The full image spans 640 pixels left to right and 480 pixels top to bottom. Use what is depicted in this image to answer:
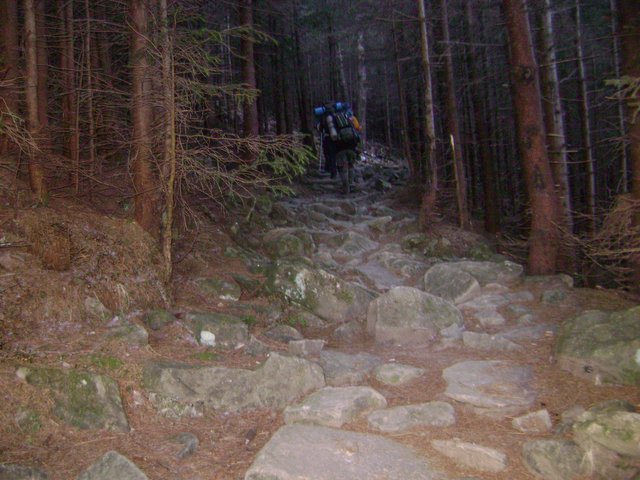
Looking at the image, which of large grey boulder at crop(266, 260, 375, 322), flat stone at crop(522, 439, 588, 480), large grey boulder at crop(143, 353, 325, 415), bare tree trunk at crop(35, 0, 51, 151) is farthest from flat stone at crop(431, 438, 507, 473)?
bare tree trunk at crop(35, 0, 51, 151)

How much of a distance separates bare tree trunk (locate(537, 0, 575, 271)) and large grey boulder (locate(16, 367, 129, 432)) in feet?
27.3

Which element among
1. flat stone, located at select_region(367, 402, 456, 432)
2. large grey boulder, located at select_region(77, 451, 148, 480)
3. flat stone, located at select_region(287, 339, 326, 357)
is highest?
flat stone, located at select_region(287, 339, 326, 357)

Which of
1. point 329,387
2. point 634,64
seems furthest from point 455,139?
point 329,387

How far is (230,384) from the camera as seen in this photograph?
16.3 feet

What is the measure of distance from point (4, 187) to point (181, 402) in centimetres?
426

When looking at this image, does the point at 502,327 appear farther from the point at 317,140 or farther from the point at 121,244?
the point at 317,140

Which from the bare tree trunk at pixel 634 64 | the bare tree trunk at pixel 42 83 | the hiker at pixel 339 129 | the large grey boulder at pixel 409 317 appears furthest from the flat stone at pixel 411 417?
the hiker at pixel 339 129

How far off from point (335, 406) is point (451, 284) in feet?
15.4

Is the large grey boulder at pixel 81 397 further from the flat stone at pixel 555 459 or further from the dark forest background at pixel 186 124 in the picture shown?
the flat stone at pixel 555 459

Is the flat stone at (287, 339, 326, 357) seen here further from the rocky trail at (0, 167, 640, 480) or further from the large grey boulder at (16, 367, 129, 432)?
the large grey boulder at (16, 367, 129, 432)

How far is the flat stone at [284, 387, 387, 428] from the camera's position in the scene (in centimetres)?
450

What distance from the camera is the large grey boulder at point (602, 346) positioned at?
4.77 m

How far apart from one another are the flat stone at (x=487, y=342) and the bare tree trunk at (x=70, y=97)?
6.43 m

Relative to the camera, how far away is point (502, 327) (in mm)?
7105
